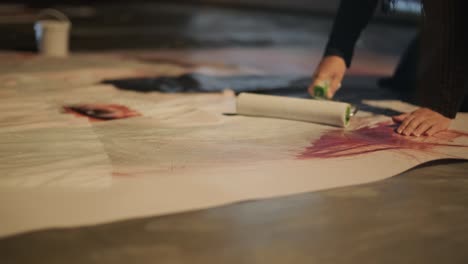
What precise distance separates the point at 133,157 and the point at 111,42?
5.93ft

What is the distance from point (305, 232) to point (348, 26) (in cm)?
99

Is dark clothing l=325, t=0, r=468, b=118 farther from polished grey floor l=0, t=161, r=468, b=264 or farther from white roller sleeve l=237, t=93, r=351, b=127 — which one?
polished grey floor l=0, t=161, r=468, b=264

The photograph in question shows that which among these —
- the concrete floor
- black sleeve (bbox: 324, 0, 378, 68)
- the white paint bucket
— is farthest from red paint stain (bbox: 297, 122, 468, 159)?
the white paint bucket

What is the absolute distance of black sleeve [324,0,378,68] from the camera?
1.70 m

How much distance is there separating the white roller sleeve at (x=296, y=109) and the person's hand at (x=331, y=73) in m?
0.19

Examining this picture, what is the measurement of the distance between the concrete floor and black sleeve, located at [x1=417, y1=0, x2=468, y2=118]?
0.27m

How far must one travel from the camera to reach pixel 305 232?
2.86ft

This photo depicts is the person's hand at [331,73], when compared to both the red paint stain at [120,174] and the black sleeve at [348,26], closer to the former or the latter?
the black sleeve at [348,26]

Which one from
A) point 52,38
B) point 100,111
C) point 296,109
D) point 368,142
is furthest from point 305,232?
point 52,38

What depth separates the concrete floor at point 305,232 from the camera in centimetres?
78

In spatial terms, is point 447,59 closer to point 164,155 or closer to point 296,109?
point 296,109

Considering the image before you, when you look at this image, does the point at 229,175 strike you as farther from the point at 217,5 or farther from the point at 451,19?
the point at 217,5

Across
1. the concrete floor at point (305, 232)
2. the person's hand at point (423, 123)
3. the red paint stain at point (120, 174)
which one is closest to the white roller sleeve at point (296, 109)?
the person's hand at point (423, 123)

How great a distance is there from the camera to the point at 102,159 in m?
1.10
